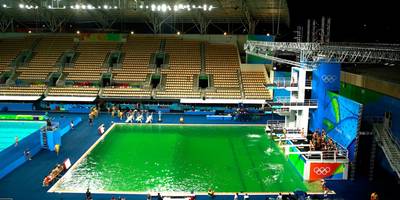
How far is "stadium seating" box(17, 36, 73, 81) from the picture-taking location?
4244cm

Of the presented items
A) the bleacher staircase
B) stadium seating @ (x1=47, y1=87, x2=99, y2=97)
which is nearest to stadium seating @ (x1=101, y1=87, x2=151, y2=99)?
stadium seating @ (x1=47, y1=87, x2=99, y2=97)

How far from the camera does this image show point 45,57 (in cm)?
4528

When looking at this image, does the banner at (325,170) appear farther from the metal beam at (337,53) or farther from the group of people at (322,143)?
the metal beam at (337,53)

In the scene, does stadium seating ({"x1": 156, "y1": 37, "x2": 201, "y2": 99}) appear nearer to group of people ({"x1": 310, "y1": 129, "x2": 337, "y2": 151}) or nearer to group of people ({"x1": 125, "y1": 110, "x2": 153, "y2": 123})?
group of people ({"x1": 125, "y1": 110, "x2": 153, "y2": 123})

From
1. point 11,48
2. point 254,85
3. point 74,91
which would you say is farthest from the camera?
point 11,48

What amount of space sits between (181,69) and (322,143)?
24.3 m

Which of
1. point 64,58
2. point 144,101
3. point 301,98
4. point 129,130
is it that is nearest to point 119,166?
point 129,130

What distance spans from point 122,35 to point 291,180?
1307 inches

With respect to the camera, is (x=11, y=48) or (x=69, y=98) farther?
(x=11, y=48)

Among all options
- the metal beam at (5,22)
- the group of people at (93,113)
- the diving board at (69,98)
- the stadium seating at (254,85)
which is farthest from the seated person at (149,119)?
the metal beam at (5,22)

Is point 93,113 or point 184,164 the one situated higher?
point 93,113

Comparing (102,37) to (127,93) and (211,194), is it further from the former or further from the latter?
(211,194)

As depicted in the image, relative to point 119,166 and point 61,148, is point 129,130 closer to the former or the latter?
point 61,148

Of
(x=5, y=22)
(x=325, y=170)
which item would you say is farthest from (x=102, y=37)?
(x=325, y=170)
